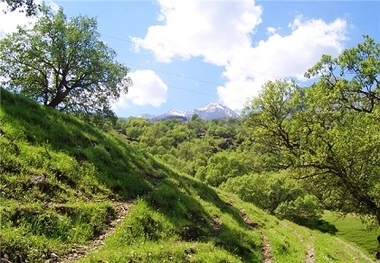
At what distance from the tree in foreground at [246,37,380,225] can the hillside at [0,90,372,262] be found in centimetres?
690

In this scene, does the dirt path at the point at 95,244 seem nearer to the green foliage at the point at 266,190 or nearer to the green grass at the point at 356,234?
the green grass at the point at 356,234

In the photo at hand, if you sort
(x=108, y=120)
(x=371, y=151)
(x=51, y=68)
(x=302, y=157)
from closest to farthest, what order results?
(x=371, y=151)
(x=302, y=157)
(x=51, y=68)
(x=108, y=120)

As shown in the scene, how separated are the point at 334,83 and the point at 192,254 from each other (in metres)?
22.7

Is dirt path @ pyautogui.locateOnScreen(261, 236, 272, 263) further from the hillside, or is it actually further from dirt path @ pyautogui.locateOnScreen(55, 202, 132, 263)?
dirt path @ pyautogui.locateOnScreen(55, 202, 132, 263)

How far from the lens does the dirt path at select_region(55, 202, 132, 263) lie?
1097cm

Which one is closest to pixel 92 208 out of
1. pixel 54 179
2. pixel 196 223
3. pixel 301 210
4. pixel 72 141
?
pixel 54 179

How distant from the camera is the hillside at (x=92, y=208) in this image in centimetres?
1133

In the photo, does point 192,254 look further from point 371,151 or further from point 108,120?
point 108,120

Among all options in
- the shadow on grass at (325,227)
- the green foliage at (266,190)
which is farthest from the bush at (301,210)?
the green foliage at (266,190)

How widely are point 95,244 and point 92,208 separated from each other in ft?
6.85

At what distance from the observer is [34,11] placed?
2198 cm

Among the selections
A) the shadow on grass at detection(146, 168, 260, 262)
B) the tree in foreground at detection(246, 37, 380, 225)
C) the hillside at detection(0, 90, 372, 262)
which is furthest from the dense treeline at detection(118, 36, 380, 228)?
the shadow on grass at detection(146, 168, 260, 262)

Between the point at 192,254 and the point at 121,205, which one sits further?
the point at 121,205

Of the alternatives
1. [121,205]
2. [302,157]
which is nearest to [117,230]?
[121,205]
